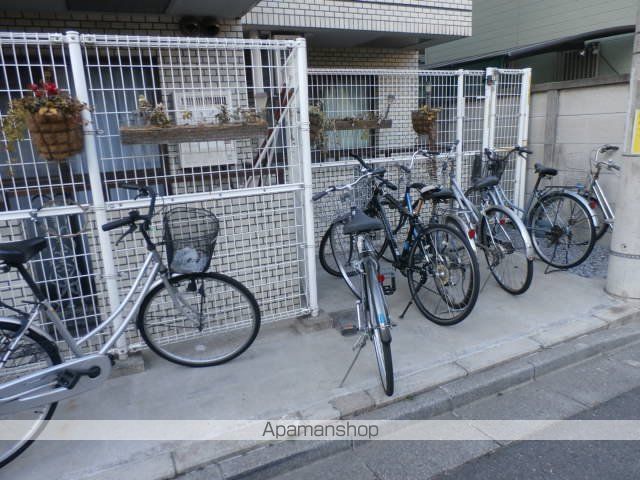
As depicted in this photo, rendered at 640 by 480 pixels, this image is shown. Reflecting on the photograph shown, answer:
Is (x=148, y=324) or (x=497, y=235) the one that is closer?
(x=148, y=324)

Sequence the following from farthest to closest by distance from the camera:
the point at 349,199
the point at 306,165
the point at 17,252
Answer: the point at 349,199 → the point at 306,165 → the point at 17,252

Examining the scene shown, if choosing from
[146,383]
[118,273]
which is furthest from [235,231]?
[146,383]

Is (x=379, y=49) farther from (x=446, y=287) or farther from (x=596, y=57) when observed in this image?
(x=446, y=287)

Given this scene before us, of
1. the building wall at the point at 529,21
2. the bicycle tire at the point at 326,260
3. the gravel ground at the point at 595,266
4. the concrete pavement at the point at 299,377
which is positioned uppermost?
the building wall at the point at 529,21

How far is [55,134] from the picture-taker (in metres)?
2.82

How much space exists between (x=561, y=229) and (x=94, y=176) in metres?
4.37

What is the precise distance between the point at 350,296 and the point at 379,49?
17.1 ft

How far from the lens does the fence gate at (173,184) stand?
10.1ft

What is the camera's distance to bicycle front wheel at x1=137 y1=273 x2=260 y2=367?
10.7 ft

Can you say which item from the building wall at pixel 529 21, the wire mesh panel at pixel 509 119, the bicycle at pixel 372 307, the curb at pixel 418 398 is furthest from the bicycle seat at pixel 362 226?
the building wall at pixel 529 21

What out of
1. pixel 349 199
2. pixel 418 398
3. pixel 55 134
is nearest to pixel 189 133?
pixel 55 134

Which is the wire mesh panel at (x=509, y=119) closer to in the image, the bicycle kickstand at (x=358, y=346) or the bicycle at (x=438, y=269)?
the bicycle at (x=438, y=269)

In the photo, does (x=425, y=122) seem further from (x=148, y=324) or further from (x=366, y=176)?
(x=148, y=324)

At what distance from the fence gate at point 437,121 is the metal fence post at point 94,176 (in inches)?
102
